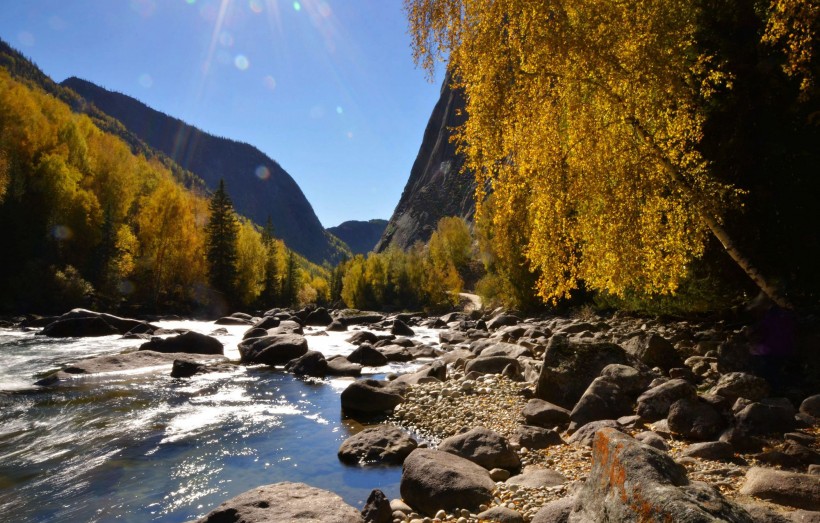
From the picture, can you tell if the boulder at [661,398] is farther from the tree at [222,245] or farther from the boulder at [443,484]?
the tree at [222,245]

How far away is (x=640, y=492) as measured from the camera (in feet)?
8.55

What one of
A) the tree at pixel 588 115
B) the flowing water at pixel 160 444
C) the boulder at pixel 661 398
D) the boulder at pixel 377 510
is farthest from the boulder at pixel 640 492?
the boulder at pixel 661 398

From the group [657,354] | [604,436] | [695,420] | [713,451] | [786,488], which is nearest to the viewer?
[604,436]

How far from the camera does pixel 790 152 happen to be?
9.55m

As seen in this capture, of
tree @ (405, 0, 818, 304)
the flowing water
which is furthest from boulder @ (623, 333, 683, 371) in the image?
the flowing water

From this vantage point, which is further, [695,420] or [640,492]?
[695,420]

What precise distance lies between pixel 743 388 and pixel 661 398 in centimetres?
127

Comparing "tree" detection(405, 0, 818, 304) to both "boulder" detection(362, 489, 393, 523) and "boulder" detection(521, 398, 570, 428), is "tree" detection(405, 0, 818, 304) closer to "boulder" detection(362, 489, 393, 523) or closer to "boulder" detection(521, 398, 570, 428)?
"boulder" detection(521, 398, 570, 428)

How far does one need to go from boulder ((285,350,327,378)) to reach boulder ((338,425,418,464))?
7749mm

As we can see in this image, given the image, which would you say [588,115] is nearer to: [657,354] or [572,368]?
[572,368]

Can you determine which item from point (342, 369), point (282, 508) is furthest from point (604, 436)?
point (342, 369)

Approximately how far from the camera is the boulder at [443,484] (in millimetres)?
5348

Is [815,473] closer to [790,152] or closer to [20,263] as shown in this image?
[790,152]

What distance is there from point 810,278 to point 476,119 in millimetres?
8543
